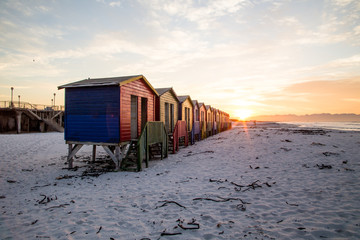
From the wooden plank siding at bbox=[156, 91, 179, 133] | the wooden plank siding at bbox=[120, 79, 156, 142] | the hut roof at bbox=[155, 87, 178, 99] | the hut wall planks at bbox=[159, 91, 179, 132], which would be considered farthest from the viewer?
the hut roof at bbox=[155, 87, 178, 99]

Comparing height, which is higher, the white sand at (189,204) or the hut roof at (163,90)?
the hut roof at (163,90)

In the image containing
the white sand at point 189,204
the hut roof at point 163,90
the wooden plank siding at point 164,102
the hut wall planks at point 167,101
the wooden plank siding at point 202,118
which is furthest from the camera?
the wooden plank siding at point 202,118

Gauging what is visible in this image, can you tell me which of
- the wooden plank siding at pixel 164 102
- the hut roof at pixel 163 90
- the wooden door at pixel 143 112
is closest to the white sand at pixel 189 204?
the wooden door at pixel 143 112

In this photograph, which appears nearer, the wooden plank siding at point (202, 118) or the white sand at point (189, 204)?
the white sand at point (189, 204)

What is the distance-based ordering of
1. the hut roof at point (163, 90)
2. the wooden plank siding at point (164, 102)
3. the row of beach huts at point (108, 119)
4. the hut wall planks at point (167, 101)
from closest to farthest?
the row of beach huts at point (108, 119) < the wooden plank siding at point (164, 102) < the hut wall planks at point (167, 101) < the hut roof at point (163, 90)

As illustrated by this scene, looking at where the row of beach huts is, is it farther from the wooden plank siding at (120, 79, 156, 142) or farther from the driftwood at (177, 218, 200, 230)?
the driftwood at (177, 218, 200, 230)

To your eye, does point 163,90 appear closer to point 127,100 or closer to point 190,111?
point 127,100

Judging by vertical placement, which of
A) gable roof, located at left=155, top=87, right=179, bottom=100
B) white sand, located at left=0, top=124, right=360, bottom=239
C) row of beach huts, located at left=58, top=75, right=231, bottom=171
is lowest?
white sand, located at left=0, top=124, right=360, bottom=239

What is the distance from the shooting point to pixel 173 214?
15.3ft

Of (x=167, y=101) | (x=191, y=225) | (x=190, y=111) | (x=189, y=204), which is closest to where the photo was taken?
(x=191, y=225)

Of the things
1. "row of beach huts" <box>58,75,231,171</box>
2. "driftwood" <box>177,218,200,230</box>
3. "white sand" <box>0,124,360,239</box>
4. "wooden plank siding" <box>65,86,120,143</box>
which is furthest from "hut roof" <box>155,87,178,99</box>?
"driftwood" <box>177,218,200,230</box>

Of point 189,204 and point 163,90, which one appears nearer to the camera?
point 189,204

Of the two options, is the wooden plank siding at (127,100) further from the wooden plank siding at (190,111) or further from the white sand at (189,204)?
the wooden plank siding at (190,111)

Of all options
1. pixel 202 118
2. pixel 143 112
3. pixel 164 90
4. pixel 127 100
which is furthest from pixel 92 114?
pixel 202 118
